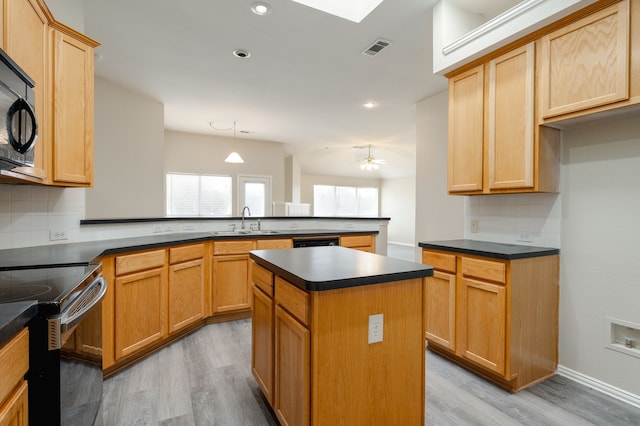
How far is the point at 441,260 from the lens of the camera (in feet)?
8.32

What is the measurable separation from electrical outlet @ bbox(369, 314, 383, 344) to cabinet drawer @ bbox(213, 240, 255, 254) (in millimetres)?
2237

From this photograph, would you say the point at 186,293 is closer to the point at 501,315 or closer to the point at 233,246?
the point at 233,246

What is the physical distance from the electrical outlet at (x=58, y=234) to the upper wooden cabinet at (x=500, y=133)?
3.20m

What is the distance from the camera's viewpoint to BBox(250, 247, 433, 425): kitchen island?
1325 mm

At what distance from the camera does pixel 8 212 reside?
2.13 metres

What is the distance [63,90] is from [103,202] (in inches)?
94.1

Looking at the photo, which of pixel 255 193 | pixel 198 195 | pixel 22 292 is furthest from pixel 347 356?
pixel 255 193

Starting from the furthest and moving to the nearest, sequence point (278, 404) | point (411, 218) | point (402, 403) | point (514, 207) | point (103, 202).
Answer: point (411, 218), point (103, 202), point (514, 207), point (278, 404), point (402, 403)

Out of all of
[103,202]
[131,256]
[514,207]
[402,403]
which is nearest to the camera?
[402,403]

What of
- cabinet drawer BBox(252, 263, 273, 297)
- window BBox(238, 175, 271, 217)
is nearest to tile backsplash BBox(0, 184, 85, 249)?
cabinet drawer BBox(252, 263, 273, 297)

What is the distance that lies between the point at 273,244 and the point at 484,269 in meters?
2.15

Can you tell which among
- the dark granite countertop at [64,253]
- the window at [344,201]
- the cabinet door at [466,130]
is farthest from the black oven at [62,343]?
the window at [344,201]

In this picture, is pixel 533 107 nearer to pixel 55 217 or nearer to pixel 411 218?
pixel 55 217

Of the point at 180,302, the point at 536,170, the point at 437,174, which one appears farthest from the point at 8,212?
the point at 437,174
